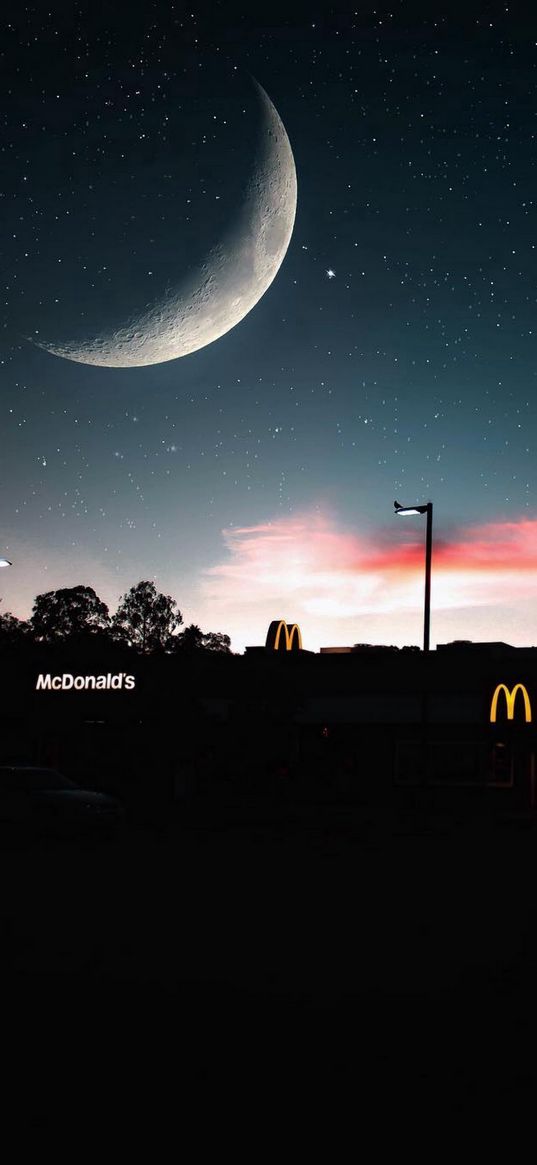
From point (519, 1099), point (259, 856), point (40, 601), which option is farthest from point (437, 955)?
point (40, 601)

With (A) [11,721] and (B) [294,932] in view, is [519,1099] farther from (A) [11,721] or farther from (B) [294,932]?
(A) [11,721]

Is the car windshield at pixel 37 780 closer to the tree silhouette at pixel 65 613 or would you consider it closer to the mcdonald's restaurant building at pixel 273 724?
the mcdonald's restaurant building at pixel 273 724

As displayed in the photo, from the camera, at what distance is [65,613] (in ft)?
321

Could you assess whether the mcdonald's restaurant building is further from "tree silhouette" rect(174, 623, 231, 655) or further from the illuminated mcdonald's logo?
"tree silhouette" rect(174, 623, 231, 655)

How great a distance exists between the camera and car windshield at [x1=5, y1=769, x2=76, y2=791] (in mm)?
24859

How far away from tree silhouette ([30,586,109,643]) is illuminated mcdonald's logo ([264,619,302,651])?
4879 centimetres

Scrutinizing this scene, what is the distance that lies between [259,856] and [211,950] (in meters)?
11.3

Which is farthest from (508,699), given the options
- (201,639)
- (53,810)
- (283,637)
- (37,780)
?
(201,639)

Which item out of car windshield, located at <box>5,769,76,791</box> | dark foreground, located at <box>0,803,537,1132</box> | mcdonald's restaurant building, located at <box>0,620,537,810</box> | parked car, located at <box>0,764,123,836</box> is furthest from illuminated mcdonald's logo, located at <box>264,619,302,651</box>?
dark foreground, located at <box>0,803,537,1132</box>

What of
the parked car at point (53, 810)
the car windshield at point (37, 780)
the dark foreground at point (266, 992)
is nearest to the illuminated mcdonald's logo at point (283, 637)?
the car windshield at point (37, 780)

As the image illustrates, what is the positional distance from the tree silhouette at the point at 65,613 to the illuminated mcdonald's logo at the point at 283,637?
160 feet

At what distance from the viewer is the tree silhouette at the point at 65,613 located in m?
97.2

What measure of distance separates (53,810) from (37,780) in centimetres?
144

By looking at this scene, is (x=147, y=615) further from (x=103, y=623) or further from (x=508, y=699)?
(x=508, y=699)
